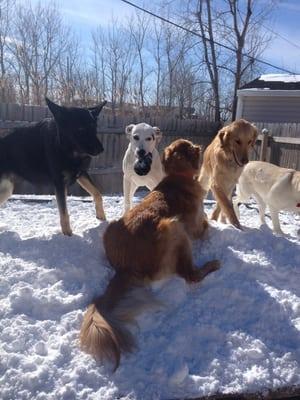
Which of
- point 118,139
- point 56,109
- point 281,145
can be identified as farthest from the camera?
point 118,139

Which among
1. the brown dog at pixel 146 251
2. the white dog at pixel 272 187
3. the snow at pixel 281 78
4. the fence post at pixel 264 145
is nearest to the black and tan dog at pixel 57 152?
the brown dog at pixel 146 251

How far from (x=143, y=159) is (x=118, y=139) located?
7312mm

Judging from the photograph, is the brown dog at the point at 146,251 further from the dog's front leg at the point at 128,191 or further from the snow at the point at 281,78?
the snow at the point at 281,78

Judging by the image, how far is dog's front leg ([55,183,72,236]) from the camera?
15.2 ft

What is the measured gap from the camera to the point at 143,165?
4875mm

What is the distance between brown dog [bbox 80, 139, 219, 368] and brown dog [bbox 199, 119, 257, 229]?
0.77 meters

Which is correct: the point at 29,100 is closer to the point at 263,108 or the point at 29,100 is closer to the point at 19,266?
the point at 263,108

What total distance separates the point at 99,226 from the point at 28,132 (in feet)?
4.99

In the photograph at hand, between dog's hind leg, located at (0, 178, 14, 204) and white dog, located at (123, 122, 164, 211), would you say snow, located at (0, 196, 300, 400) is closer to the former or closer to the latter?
dog's hind leg, located at (0, 178, 14, 204)

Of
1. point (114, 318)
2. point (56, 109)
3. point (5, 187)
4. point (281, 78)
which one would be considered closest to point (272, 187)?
point (56, 109)

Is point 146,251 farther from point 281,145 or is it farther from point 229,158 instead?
point 281,145

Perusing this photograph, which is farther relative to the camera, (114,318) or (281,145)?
(281,145)

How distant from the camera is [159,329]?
3.00 meters

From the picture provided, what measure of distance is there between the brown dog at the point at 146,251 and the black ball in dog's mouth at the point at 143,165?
0.80 m
